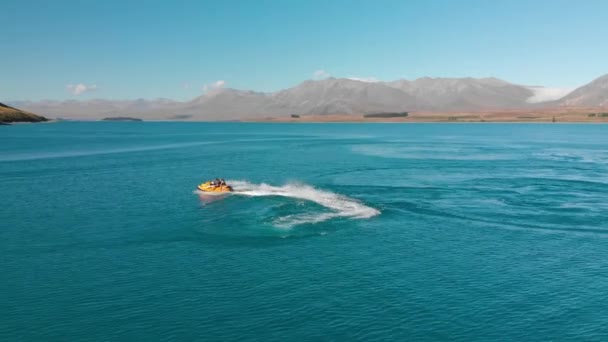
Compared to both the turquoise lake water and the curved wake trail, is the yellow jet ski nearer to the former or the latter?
the curved wake trail

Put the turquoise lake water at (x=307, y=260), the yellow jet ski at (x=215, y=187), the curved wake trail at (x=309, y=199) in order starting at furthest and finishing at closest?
the yellow jet ski at (x=215, y=187), the curved wake trail at (x=309, y=199), the turquoise lake water at (x=307, y=260)

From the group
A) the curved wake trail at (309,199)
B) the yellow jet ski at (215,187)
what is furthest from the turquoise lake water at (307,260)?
the yellow jet ski at (215,187)

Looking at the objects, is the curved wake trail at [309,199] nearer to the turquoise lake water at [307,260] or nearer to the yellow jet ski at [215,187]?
the turquoise lake water at [307,260]

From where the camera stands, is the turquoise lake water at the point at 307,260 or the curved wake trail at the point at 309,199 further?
the curved wake trail at the point at 309,199

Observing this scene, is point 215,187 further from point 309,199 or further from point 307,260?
point 307,260

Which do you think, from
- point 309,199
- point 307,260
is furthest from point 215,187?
point 307,260
